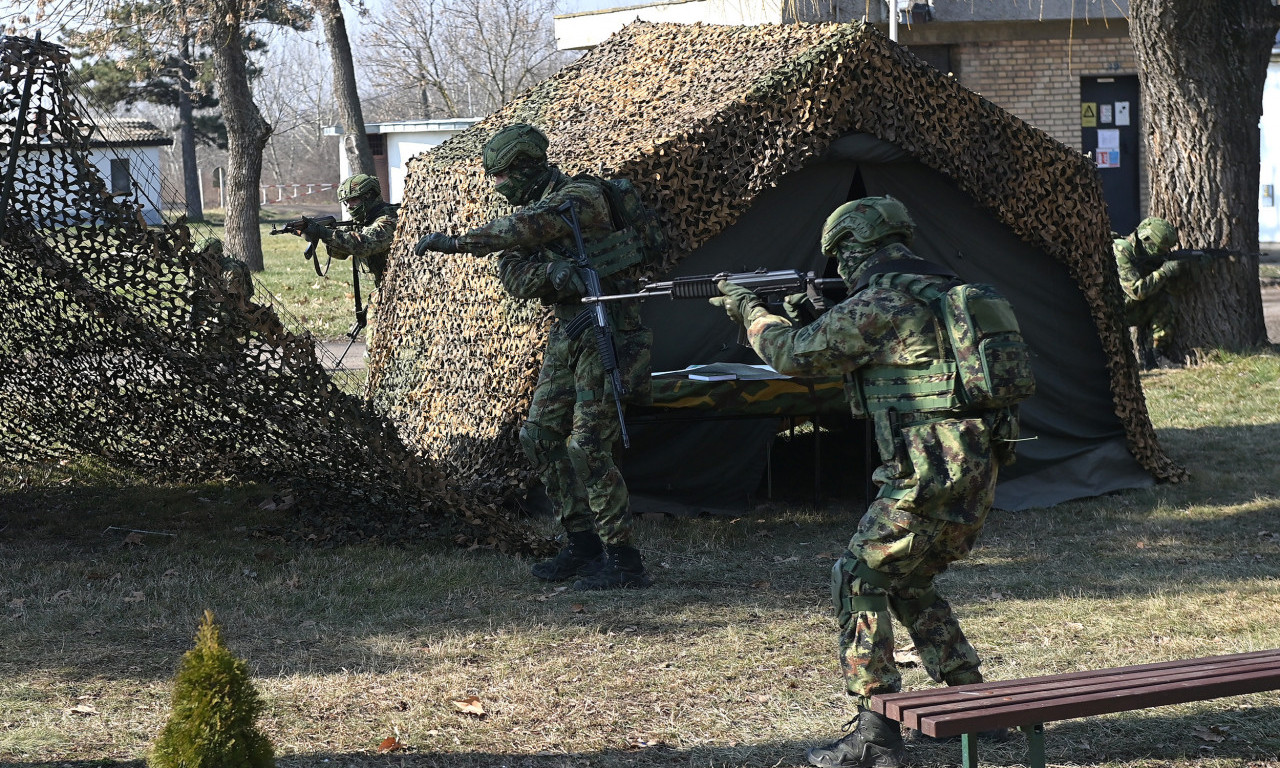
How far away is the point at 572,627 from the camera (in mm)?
5730

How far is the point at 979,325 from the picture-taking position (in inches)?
156

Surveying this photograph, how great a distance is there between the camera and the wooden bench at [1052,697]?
3547 mm

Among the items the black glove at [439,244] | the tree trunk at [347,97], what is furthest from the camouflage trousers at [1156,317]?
the tree trunk at [347,97]

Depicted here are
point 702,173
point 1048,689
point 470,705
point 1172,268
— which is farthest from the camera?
point 1172,268

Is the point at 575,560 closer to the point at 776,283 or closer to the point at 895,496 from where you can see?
the point at 776,283

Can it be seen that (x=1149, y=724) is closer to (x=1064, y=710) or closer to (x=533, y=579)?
(x=1064, y=710)

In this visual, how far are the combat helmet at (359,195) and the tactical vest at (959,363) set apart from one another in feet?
22.9

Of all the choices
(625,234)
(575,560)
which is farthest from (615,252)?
(575,560)

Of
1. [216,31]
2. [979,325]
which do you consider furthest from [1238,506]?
[216,31]

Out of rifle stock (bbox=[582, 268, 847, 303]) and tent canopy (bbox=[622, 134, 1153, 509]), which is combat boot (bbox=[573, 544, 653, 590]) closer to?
tent canopy (bbox=[622, 134, 1153, 509])

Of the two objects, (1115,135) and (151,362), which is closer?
(151,362)

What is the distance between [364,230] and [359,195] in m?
0.35

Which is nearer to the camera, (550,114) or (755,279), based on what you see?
(755,279)

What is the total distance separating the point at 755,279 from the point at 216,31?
1422cm
